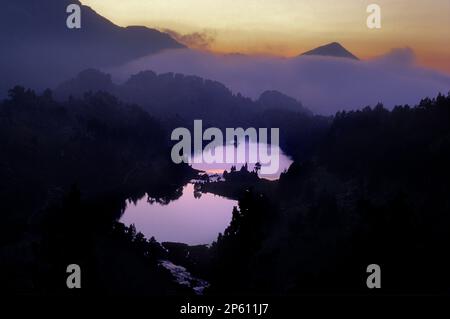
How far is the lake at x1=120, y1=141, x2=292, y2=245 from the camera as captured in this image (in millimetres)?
90938

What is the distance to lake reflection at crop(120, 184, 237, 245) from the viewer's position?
9094 centimetres

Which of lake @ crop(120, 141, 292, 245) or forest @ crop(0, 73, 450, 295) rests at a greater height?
forest @ crop(0, 73, 450, 295)

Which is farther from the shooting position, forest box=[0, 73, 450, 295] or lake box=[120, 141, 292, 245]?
lake box=[120, 141, 292, 245]

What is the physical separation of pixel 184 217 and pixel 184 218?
889 millimetres

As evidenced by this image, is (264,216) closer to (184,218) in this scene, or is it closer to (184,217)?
(184,218)

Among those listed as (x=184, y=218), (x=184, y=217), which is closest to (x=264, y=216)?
(x=184, y=218)

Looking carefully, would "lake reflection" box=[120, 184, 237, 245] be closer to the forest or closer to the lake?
the lake

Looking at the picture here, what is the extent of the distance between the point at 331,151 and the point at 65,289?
3159 inches

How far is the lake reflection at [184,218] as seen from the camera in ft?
298

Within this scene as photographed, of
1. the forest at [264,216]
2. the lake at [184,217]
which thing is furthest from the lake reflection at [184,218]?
the forest at [264,216]

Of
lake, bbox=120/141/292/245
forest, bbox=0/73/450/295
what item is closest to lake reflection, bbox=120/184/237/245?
lake, bbox=120/141/292/245

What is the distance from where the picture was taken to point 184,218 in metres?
108

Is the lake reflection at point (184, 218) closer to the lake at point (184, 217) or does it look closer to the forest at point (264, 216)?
the lake at point (184, 217)
